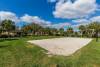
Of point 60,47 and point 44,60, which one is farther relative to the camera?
point 60,47

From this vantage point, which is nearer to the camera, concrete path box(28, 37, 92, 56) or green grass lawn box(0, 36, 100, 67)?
green grass lawn box(0, 36, 100, 67)

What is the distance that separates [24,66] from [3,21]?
6828 cm

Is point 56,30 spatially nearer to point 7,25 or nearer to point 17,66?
point 7,25

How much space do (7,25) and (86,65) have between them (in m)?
64.3

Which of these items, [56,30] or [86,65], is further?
[56,30]

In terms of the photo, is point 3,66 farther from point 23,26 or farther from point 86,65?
point 23,26

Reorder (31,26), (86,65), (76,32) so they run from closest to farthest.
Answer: (86,65) < (76,32) < (31,26)

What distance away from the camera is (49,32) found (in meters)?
83.7

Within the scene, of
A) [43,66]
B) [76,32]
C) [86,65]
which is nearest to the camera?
[43,66]

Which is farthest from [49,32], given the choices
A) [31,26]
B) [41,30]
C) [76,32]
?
[76,32]

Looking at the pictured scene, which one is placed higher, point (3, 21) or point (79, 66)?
point (3, 21)

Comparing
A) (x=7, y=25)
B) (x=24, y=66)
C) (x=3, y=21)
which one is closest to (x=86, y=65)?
(x=24, y=66)

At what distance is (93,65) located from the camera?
6922 millimetres

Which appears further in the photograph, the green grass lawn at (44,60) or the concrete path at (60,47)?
the concrete path at (60,47)
